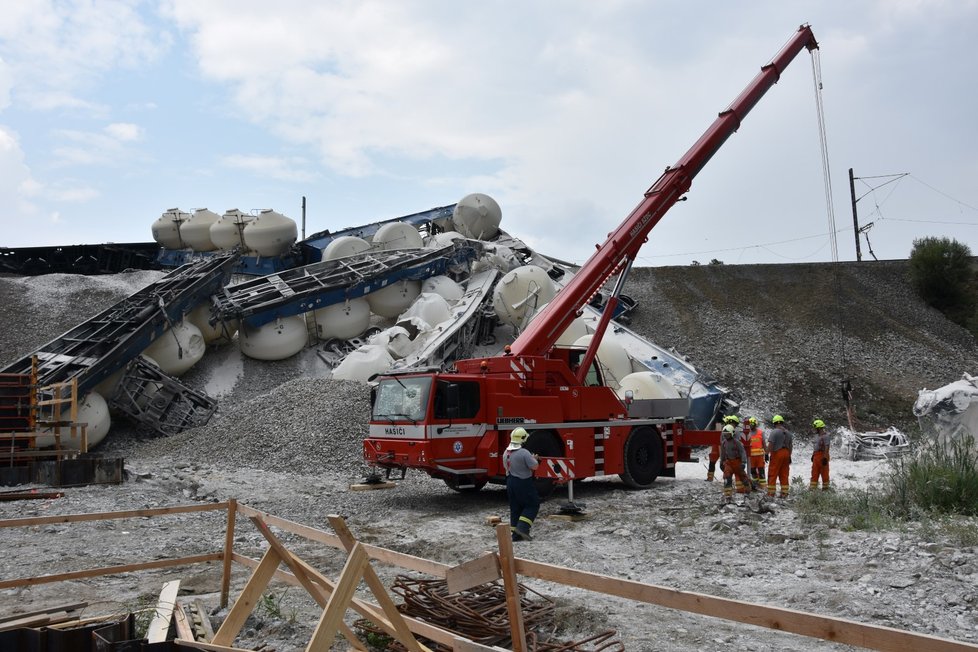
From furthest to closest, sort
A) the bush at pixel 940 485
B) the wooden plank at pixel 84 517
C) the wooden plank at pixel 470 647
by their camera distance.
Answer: the bush at pixel 940 485
the wooden plank at pixel 84 517
the wooden plank at pixel 470 647

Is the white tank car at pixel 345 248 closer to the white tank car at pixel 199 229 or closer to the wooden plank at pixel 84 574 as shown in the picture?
the white tank car at pixel 199 229

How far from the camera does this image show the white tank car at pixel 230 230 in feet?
103

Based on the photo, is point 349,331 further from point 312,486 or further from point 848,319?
point 848,319

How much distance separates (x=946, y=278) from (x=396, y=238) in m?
22.6

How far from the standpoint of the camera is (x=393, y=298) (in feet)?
87.6

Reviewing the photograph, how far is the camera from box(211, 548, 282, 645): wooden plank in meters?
5.02

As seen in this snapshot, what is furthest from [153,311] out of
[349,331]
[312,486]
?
[312,486]

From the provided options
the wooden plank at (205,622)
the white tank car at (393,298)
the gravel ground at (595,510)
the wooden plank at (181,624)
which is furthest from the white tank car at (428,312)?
the wooden plank at (181,624)

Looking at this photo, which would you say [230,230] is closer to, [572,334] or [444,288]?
[444,288]

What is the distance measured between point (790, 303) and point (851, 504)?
2311 centimetres

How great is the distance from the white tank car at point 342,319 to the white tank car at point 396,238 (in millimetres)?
5667

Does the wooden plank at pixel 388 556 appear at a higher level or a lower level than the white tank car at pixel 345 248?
lower

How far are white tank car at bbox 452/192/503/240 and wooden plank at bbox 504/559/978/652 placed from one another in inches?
1226

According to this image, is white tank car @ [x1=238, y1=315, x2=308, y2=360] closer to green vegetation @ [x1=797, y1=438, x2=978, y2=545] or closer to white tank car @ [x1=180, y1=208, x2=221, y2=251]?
white tank car @ [x1=180, y1=208, x2=221, y2=251]
